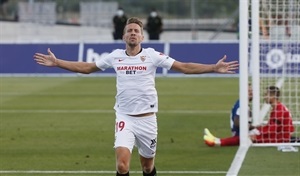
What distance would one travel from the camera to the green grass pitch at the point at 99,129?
13.7m

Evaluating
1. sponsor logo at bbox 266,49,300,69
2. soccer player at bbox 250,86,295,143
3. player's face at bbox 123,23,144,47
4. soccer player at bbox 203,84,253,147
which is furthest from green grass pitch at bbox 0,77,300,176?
player's face at bbox 123,23,144,47

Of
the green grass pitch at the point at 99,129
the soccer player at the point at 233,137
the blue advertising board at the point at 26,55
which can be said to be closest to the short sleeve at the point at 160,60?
the green grass pitch at the point at 99,129

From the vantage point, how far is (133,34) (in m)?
10.4

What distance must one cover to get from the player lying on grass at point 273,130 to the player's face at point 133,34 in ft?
18.1

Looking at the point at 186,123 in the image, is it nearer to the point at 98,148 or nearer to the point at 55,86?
the point at 98,148

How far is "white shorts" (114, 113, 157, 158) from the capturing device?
10.4m

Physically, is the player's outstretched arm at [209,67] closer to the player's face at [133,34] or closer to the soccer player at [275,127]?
the player's face at [133,34]

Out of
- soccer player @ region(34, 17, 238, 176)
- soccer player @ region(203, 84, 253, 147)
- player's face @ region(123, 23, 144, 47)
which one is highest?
player's face @ region(123, 23, 144, 47)

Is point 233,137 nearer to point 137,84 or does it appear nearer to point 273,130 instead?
→ point 273,130

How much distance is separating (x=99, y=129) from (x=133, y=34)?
7672 millimetres

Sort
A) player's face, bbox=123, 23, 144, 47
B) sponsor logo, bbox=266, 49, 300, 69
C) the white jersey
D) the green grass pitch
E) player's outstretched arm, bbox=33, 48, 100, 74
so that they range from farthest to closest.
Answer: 1. sponsor logo, bbox=266, 49, 300, 69
2. the green grass pitch
3. player's outstretched arm, bbox=33, 48, 100, 74
4. the white jersey
5. player's face, bbox=123, 23, 144, 47

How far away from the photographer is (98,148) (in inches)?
609

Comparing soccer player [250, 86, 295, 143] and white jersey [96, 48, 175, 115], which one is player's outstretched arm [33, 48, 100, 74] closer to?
white jersey [96, 48, 175, 115]

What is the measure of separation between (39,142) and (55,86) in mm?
11710
